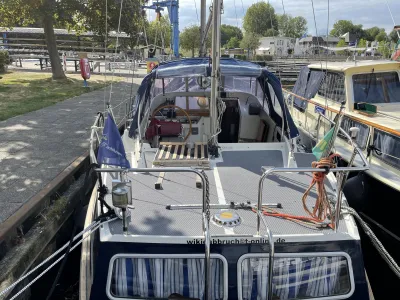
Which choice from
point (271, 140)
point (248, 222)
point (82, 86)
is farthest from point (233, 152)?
point (82, 86)

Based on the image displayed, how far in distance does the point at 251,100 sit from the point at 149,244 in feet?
14.9

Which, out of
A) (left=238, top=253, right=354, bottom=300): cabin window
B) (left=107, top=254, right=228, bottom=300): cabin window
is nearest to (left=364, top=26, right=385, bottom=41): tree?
(left=238, top=253, right=354, bottom=300): cabin window

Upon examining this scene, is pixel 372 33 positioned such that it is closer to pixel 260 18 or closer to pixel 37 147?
pixel 260 18

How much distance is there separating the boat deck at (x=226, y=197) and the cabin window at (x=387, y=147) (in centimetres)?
173

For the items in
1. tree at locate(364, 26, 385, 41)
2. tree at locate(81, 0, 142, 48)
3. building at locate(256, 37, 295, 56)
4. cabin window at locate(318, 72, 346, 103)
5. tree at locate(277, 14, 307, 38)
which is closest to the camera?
tree at locate(277, 14, 307, 38)

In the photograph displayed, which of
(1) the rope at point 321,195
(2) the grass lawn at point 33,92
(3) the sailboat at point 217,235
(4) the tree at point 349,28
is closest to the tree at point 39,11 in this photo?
(2) the grass lawn at point 33,92

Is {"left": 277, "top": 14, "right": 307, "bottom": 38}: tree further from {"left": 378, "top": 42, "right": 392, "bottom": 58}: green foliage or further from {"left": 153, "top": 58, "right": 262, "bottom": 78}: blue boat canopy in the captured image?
{"left": 378, "top": 42, "right": 392, "bottom": 58}: green foliage

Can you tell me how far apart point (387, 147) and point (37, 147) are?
6.38 m

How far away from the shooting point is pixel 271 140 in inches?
250

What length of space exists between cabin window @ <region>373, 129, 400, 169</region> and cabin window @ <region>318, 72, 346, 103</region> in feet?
5.24

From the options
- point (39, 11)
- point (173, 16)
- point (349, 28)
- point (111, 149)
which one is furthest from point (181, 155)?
point (349, 28)

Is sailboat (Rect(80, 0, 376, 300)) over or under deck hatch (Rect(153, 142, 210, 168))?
under

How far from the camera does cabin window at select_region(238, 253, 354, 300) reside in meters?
3.17

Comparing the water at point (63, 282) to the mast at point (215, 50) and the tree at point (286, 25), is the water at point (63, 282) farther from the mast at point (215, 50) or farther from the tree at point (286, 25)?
the tree at point (286, 25)
